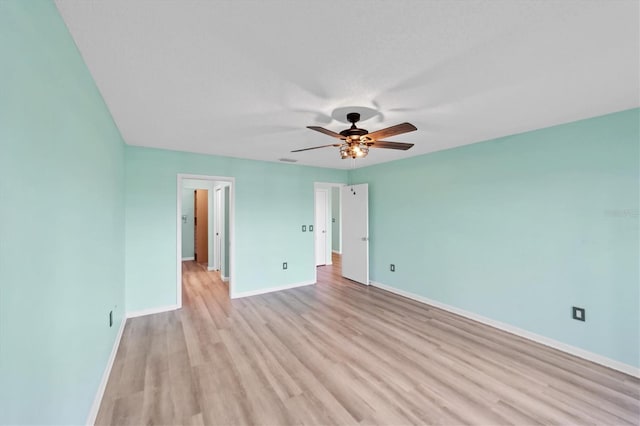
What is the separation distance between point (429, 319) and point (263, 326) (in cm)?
217

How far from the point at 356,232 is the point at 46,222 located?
14.9 feet

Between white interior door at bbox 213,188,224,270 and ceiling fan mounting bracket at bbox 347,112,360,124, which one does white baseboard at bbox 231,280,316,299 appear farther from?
ceiling fan mounting bracket at bbox 347,112,360,124

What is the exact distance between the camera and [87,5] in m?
1.16

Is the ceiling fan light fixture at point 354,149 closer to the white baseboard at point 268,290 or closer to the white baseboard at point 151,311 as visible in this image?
the white baseboard at point 268,290

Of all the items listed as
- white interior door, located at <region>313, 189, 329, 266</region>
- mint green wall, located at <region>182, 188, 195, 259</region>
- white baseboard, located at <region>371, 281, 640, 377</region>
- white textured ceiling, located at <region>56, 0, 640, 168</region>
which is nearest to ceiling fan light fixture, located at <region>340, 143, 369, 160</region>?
white textured ceiling, located at <region>56, 0, 640, 168</region>

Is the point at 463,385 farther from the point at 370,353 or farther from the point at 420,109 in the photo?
the point at 420,109

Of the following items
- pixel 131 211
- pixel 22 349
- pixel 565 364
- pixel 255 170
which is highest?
pixel 255 170

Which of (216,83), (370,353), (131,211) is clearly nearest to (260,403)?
(370,353)

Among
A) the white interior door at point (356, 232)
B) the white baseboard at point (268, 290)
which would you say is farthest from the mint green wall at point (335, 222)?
the white baseboard at point (268, 290)

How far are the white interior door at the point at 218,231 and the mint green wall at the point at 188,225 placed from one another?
6.34ft

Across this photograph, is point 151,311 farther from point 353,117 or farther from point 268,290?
point 353,117

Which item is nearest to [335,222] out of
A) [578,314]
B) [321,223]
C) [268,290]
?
[321,223]

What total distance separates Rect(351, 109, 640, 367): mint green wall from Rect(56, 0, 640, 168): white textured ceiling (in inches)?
16.3

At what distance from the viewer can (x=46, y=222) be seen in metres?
A: 1.13
